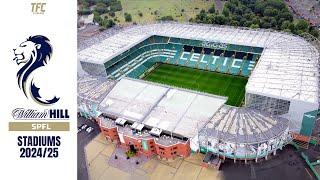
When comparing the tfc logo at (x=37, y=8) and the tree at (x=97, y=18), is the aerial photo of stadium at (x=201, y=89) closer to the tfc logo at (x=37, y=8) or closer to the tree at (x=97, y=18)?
the tfc logo at (x=37, y=8)

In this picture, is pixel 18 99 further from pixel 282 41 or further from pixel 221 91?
pixel 282 41

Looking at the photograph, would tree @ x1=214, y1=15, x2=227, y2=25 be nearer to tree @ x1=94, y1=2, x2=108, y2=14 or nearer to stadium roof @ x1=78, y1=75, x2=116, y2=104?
stadium roof @ x1=78, y1=75, x2=116, y2=104

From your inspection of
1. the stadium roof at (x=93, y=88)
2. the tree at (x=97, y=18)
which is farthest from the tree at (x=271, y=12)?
the tree at (x=97, y=18)

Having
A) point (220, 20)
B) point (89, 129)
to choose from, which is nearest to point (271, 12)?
point (220, 20)

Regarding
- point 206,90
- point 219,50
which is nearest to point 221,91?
point 206,90

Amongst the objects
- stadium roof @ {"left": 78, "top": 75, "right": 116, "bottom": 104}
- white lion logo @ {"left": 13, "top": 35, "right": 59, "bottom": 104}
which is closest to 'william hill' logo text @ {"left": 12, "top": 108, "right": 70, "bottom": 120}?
white lion logo @ {"left": 13, "top": 35, "right": 59, "bottom": 104}
